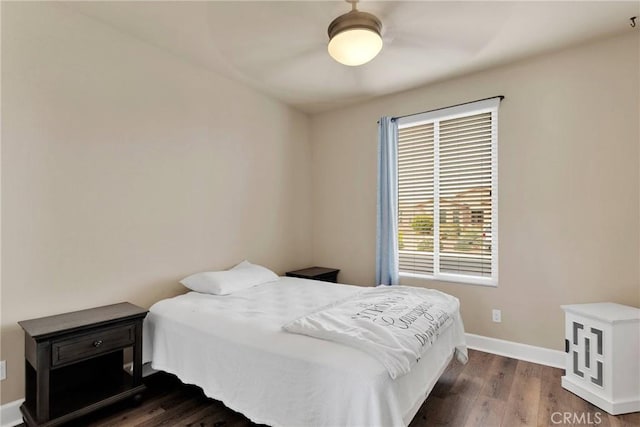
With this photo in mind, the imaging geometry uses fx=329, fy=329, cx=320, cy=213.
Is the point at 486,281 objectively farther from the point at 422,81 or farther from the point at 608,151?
the point at 422,81

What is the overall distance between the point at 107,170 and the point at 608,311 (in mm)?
3774

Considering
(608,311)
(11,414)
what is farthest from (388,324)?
(11,414)

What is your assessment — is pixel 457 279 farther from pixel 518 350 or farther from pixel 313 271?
pixel 313 271

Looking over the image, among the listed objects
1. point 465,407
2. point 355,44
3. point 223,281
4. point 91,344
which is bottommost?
point 465,407

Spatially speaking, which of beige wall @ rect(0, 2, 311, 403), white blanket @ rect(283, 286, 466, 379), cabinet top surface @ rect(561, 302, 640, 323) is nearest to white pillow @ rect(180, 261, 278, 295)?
beige wall @ rect(0, 2, 311, 403)

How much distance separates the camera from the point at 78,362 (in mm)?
2102

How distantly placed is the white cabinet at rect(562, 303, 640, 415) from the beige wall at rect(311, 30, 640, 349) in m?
0.47

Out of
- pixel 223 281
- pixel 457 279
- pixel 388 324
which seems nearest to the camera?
pixel 388 324

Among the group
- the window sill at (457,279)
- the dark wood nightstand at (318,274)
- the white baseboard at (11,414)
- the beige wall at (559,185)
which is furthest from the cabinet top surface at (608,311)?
the white baseboard at (11,414)

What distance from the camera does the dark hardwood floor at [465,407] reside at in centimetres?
204

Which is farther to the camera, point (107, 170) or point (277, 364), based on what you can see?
point (107, 170)

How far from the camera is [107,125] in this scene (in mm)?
2465

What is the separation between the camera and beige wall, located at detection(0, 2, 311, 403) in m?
2.07

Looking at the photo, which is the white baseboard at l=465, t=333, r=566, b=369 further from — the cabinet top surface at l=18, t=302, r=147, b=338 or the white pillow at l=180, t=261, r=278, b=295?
the cabinet top surface at l=18, t=302, r=147, b=338
